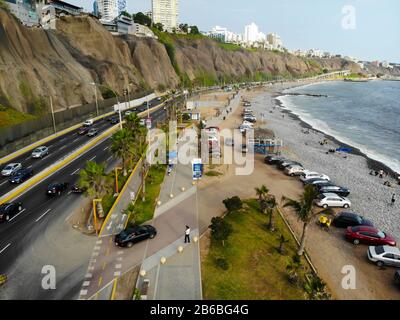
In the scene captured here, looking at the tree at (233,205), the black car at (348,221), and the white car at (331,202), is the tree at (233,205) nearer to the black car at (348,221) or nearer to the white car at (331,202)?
the black car at (348,221)

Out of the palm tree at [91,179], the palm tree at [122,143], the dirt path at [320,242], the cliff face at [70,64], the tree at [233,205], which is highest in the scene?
the cliff face at [70,64]

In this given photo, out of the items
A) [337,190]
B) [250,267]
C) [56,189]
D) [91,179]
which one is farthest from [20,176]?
[337,190]

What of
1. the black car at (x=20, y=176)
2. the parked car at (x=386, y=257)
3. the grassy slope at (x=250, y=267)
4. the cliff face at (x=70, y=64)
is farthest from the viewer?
the cliff face at (x=70, y=64)

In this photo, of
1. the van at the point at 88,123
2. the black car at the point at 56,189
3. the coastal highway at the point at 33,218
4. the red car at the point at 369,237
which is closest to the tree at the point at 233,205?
the red car at the point at 369,237

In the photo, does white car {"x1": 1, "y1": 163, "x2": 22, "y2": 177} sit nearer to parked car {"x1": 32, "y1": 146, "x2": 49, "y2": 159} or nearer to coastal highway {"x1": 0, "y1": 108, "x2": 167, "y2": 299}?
coastal highway {"x1": 0, "y1": 108, "x2": 167, "y2": 299}

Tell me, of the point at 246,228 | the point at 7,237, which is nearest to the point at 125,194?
the point at 7,237

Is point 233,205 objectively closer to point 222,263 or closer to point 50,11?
point 222,263
